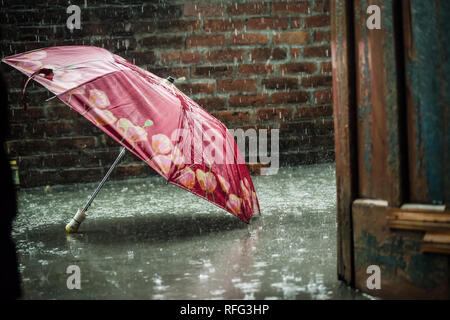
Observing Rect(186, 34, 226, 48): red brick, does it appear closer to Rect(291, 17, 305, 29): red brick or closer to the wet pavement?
Rect(291, 17, 305, 29): red brick

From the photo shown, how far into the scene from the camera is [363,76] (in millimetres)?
1895

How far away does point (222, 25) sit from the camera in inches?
192

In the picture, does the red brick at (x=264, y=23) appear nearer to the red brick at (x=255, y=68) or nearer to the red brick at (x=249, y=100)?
the red brick at (x=255, y=68)

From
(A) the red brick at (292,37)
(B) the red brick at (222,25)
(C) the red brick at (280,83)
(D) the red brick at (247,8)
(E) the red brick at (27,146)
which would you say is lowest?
(E) the red brick at (27,146)

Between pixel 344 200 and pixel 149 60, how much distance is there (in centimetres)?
316

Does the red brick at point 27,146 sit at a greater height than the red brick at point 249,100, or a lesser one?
lesser

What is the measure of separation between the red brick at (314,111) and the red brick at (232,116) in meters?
0.48

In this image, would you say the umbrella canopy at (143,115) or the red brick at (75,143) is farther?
the red brick at (75,143)

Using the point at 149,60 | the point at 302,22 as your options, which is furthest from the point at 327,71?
the point at 149,60

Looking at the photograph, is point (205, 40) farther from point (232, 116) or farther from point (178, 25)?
point (232, 116)

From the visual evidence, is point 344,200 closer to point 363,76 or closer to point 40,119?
point 363,76

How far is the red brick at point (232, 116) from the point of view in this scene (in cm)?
493

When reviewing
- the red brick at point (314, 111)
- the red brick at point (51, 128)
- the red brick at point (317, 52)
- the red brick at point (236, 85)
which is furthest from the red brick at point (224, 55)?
the red brick at point (51, 128)

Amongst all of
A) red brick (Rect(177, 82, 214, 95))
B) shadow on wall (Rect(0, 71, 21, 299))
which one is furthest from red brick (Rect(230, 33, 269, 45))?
shadow on wall (Rect(0, 71, 21, 299))
